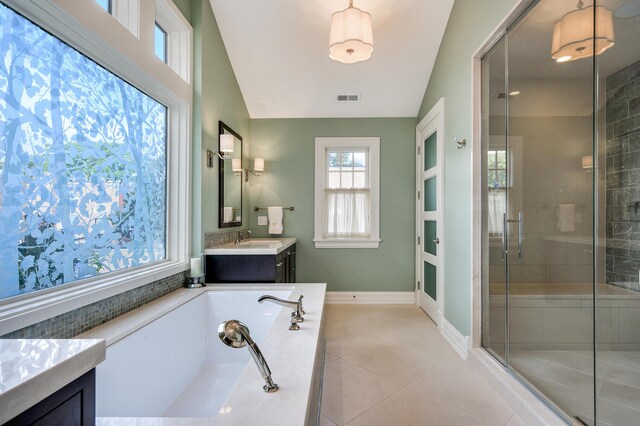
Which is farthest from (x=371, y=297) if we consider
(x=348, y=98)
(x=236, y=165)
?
(x=348, y=98)

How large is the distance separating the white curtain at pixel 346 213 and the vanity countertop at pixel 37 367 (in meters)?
3.54

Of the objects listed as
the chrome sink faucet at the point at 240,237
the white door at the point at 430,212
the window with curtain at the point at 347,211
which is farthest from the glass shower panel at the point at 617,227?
the chrome sink faucet at the point at 240,237

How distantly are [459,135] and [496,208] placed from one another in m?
0.77

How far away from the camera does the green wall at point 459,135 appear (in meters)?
2.43

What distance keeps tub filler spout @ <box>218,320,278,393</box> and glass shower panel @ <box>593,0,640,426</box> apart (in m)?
1.55

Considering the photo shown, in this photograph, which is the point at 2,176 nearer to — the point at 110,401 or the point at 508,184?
the point at 110,401

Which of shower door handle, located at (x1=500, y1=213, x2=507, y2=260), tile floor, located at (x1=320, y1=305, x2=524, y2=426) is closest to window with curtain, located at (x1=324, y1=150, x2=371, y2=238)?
tile floor, located at (x1=320, y1=305, x2=524, y2=426)

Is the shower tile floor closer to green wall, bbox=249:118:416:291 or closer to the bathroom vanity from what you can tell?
the bathroom vanity

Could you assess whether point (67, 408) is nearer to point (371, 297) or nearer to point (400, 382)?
point (400, 382)

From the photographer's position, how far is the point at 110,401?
55.8 inches

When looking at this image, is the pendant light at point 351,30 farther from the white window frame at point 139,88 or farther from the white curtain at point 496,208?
the white curtain at point 496,208

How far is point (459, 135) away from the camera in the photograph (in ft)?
8.84

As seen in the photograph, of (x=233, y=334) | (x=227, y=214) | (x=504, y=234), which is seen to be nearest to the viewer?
(x=233, y=334)

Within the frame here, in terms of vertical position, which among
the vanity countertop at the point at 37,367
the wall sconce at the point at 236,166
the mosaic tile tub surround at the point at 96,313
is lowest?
the mosaic tile tub surround at the point at 96,313
